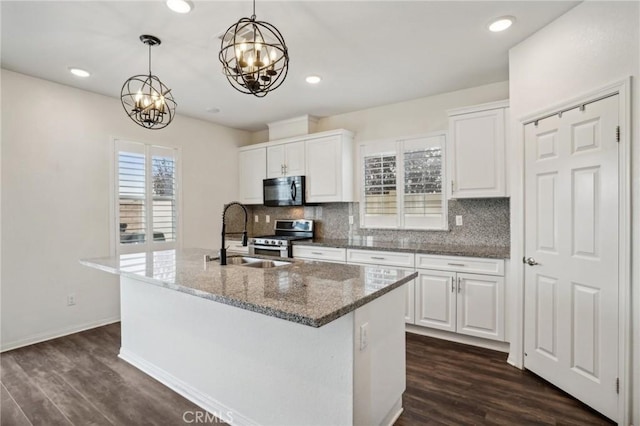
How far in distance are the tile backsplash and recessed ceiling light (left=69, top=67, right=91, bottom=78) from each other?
8.82ft

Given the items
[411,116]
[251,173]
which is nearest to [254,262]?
[411,116]

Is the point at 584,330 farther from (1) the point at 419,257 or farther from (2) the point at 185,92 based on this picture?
(2) the point at 185,92

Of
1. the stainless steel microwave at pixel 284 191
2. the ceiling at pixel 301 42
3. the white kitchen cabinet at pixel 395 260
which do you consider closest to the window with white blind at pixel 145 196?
the ceiling at pixel 301 42

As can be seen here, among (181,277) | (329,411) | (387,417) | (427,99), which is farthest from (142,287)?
(427,99)

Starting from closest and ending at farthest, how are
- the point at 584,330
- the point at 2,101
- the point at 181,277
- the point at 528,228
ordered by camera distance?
the point at 181,277 < the point at 584,330 < the point at 528,228 < the point at 2,101

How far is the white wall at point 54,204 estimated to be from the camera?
3.11 m

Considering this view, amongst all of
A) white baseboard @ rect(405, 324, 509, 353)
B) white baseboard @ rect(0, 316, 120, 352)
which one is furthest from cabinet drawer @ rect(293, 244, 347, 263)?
white baseboard @ rect(0, 316, 120, 352)

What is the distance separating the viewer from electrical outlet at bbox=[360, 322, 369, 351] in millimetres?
1576

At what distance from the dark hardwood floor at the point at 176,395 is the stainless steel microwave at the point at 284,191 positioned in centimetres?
243

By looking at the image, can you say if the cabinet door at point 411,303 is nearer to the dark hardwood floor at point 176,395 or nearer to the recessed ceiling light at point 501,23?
the dark hardwood floor at point 176,395

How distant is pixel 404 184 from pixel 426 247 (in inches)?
35.3

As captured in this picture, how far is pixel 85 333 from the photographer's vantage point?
3500mm

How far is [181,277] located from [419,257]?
2.34 meters

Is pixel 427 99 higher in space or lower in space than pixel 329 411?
higher
